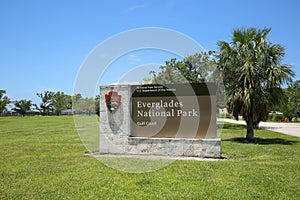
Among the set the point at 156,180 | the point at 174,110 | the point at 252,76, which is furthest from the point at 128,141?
the point at 252,76

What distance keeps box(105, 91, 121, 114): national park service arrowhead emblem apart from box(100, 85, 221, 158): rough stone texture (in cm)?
11

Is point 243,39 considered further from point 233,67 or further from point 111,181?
point 111,181

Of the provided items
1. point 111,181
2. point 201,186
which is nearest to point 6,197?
point 111,181

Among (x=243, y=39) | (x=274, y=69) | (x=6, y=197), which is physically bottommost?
(x=6, y=197)

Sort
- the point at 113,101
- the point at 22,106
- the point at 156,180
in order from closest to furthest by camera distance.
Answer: the point at 156,180, the point at 113,101, the point at 22,106

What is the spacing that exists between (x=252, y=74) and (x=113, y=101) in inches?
265

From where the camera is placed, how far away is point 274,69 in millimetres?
12922

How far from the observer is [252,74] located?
1296 cm

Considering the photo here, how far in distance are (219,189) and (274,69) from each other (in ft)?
30.0

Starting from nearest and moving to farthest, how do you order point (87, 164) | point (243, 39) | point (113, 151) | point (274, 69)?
point (87, 164) → point (113, 151) → point (274, 69) → point (243, 39)

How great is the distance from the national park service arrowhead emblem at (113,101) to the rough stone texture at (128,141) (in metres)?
0.11

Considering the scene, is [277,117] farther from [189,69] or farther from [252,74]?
[252,74]

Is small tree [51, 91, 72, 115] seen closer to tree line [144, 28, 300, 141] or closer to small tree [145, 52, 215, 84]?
small tree [145, 52, 215, 84]

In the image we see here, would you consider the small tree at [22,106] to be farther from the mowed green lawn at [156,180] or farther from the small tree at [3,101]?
the mowed green lawn at [156,180]
